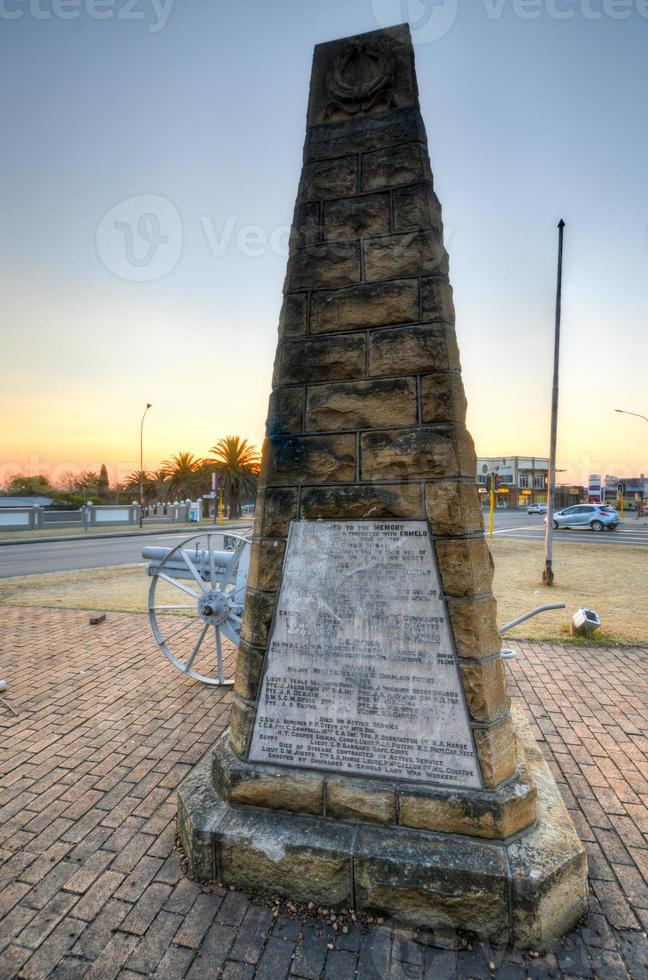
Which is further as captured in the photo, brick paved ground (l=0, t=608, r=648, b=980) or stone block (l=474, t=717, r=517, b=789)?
stone block (l=474, t=717, r=517, b=789)

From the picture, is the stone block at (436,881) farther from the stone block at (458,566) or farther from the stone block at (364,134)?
the stone block at (364,134)

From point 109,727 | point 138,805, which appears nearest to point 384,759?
point 138,805

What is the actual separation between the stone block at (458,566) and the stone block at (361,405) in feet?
2.06

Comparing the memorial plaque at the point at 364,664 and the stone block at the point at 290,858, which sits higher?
the memorial plaque at the point at 364,664

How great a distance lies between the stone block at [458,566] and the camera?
2469 millimetres

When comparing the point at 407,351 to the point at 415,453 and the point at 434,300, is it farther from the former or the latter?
the point at 415,453

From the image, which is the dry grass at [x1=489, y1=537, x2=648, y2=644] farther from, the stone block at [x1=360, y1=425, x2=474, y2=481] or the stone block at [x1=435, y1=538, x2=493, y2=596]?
the stone block at [x1=360, y1=425, x2=474, y2=481]

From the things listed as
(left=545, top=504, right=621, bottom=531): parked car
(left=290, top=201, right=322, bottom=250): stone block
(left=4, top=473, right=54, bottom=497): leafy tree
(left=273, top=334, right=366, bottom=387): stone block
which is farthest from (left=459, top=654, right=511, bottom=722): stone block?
(left=4, top=473, right=54, bottom=497): leafy tree

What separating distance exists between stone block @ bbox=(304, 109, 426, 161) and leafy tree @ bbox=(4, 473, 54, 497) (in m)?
70.6

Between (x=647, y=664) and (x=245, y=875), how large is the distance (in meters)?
5.04

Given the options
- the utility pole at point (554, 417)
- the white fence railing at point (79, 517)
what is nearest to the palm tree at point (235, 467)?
the white fence railing at point (79, 517)

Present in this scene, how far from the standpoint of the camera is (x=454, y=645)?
2473 mm

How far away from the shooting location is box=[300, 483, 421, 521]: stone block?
2.56m

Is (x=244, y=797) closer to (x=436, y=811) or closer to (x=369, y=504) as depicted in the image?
(x=436, y=811)
